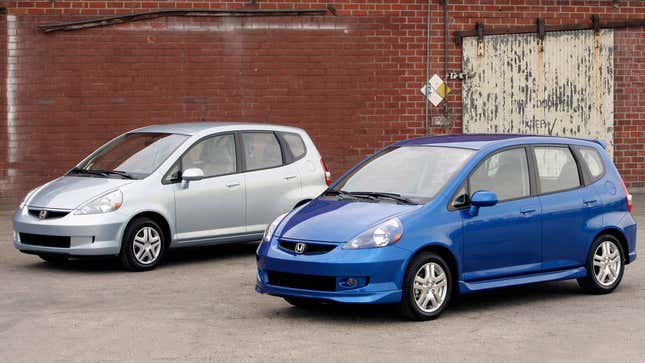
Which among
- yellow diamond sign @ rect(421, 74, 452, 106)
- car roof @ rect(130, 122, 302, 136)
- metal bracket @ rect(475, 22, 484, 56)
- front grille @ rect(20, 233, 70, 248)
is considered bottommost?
front grille @ rect(20, 233, 70, 248)

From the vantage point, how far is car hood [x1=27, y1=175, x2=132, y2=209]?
1245cm

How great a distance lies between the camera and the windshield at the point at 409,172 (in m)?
9.89

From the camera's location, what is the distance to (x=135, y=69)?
21.3 metres

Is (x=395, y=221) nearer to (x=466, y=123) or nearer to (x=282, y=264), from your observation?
(x=282, y=264)

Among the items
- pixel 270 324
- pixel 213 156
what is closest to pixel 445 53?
pixel 213 156

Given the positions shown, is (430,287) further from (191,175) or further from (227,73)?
(227,73)

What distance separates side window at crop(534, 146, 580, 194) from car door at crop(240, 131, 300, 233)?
4023 millimetres

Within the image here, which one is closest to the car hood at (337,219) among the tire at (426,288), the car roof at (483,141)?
the tire at (426,288)

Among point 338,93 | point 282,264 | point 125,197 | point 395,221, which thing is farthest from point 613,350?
point 338,93

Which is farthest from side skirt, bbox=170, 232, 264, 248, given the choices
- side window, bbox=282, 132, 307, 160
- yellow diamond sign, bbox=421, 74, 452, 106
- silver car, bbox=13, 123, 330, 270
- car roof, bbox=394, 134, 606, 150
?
yellow diamond sign, bbox=421, 74, 452, 106

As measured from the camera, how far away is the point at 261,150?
14.0m

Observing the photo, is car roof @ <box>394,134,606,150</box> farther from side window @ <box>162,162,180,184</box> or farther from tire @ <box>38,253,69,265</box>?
tire @ <box>38,253,69,265</box>

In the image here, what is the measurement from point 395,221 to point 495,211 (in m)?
1.03

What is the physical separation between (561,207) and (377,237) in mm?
2028
